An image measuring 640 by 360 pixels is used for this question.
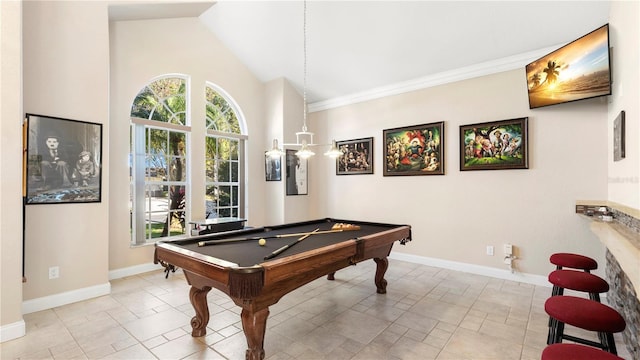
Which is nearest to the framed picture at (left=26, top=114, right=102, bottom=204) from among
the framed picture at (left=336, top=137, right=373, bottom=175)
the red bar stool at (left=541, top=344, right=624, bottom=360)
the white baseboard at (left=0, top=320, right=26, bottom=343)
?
the white baseboard at (left=0, top=320, right=26, bottom=343)

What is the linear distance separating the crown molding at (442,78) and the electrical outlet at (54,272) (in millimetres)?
4960

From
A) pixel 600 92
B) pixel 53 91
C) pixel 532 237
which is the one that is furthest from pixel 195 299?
pixel 600 92

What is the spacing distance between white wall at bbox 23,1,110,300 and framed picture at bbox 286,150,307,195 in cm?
310

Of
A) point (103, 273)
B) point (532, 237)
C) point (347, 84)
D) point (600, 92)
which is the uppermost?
point (347, 84)

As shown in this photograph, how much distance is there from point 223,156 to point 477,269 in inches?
188

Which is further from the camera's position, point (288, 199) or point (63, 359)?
point (288, 199)

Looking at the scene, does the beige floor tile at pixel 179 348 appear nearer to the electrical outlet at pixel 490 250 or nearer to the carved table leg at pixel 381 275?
the carved table leg at pixel 381 275

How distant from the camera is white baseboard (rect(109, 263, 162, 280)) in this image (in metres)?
4.22

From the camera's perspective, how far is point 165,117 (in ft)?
16.1

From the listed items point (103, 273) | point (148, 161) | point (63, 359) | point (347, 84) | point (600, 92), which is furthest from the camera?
point (347, 84)

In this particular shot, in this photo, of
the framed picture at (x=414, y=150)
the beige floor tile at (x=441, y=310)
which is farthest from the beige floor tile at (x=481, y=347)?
the framed picture at (x=414, y=150)

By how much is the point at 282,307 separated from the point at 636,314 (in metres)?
2.99

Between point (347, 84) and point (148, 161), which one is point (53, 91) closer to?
point (148, 161)

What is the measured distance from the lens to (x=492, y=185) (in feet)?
14.1
